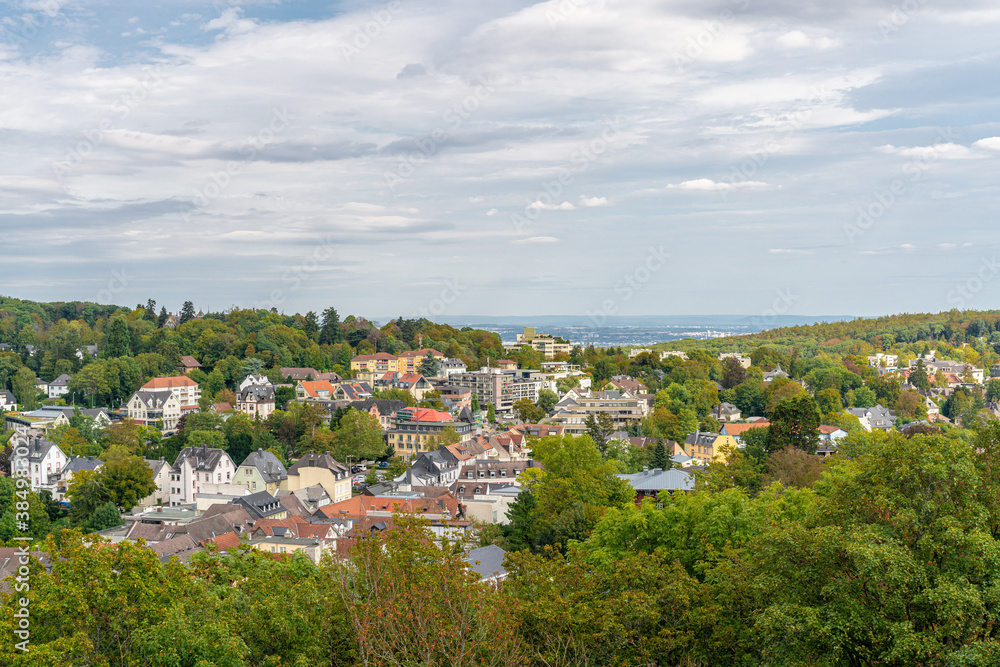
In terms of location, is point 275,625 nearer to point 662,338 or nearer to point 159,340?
point 159,340

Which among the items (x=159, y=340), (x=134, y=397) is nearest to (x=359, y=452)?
(x=134, y=397)

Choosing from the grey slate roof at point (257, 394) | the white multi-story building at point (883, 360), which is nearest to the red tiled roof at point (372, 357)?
the grey slate roof at point (257, 394)

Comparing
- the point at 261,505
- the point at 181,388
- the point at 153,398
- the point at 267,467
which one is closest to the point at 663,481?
the point at 261,505

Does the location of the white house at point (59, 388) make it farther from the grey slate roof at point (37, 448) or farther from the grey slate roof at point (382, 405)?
the grey slate roof at point (382, 405)

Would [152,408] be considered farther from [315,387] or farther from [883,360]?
[883,360]

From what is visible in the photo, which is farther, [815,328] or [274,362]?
[815,328]

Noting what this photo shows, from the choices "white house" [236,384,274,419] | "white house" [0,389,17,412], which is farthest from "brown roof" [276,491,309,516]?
"white house" [0,389,17,412]
